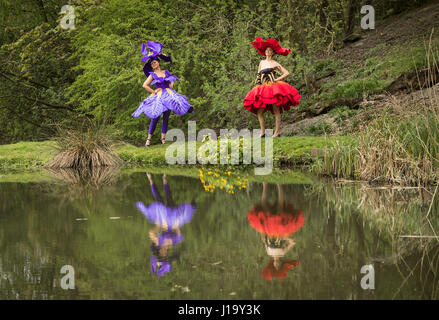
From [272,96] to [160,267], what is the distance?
9062 millimetres

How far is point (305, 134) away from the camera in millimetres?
15312

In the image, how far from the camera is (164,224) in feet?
18.4

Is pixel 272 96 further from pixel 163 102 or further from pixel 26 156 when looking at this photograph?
pixel 26 156

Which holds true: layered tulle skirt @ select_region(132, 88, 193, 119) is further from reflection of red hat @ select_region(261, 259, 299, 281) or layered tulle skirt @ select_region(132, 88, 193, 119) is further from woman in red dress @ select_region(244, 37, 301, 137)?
reflection of red hat @ select_region(261, 259, 299, 281)

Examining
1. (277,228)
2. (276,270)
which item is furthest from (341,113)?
(276,270)

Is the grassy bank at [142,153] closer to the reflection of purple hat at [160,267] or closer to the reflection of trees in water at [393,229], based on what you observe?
the reflection of trees in water at [393,229]

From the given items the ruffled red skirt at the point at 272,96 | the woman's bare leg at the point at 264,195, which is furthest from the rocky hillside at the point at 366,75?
the woman's bare leg at the point at 264,195

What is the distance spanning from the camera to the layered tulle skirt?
13.7 m

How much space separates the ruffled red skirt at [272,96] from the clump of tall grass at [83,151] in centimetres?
339

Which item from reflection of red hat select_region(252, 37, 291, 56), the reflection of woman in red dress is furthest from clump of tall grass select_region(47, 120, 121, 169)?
the reflection of woman in red dress

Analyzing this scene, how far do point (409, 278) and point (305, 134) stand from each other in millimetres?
11870

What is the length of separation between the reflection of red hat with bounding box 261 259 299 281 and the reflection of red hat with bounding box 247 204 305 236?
96cm
